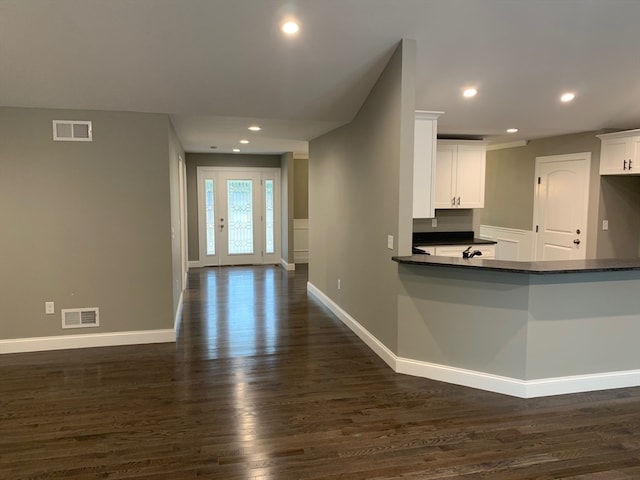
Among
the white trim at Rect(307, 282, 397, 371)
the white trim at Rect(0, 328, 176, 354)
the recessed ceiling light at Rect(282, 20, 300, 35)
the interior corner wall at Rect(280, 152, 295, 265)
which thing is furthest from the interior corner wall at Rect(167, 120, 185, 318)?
the interior corner wall at Rect(280, 152, 295, 265)

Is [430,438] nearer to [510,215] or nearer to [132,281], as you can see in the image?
[132,281]

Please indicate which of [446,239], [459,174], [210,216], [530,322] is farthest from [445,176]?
[210,216]

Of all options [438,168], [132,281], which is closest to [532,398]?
[438,168]

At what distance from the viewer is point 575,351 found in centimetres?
340

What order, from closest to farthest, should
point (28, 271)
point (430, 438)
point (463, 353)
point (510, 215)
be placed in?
point (430, 438) < point (463, 353) < point (28, 271) < point (510, 215)

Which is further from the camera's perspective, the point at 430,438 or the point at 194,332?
the point at 194,332

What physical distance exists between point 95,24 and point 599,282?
4.20 metres

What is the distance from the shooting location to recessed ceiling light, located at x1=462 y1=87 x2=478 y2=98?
4352 mm

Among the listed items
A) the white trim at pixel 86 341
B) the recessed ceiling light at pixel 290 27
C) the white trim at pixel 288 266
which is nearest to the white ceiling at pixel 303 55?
the recessed ceiling light at pixel 290 27

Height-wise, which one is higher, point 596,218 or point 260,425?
point 596,218

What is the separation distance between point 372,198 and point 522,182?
3.90 m

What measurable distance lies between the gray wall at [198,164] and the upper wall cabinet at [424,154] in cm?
554

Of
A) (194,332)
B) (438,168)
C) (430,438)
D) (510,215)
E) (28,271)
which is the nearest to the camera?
(430,438)

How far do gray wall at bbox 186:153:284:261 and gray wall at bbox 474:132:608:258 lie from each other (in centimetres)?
441
